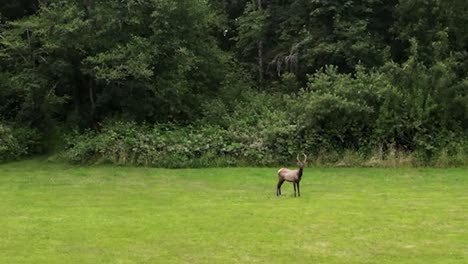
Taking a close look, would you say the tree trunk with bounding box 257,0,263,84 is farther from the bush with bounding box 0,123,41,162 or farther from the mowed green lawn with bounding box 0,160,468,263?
the mowed green lawn with bounding box 0,160,468,263

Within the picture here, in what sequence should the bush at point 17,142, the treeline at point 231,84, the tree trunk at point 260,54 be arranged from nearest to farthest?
the treeline at point 231,84
the bush at point 17,142
the tree trunk at point 260,54

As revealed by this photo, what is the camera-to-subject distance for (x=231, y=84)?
37.2 metres

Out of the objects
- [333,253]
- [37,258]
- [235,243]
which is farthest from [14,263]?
[333,253]

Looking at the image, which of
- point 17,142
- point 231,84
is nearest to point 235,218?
point 17,142

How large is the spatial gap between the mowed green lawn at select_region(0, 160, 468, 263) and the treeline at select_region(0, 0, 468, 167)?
130 inches

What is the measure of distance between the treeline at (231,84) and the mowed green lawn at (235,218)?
Result: 130 inches

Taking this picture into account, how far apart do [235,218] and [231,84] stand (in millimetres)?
22847

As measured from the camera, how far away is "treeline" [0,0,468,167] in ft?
91.9

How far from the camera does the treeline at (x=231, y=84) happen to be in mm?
28000

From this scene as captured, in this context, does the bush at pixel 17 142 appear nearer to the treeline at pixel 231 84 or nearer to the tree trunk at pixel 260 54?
the treeline at pixel 231 84

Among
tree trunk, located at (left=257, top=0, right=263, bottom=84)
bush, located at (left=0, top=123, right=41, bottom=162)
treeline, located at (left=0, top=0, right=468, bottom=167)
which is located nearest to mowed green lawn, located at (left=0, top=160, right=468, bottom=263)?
treeline, located at (left=0, top=0, right=468, bottom=167)

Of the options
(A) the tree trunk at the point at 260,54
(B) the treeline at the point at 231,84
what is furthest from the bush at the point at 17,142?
(A) the tree trunk at the point at 260,54

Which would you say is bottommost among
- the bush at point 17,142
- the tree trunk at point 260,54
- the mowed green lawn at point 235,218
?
the mowed green lawn at point 235,218

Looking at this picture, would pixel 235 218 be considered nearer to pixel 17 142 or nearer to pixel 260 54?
pixel 17 142
